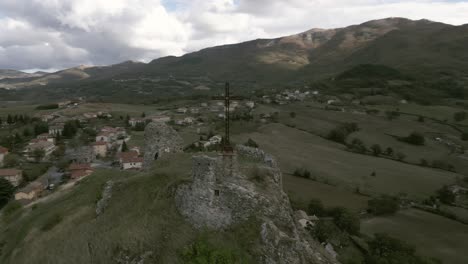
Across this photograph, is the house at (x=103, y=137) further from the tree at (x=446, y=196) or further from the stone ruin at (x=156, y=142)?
the stone ruin at (x=156, y=142)

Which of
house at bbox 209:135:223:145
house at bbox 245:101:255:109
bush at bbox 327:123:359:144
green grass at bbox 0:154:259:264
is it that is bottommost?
bush at bbox 327:123:359:144

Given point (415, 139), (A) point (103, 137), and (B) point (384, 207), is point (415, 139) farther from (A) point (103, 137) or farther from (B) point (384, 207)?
(A) point (103, 137)

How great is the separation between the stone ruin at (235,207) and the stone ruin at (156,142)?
21.5ft

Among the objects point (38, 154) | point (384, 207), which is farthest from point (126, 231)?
point (38, 154)

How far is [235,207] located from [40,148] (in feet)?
271

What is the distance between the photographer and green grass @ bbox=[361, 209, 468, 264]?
32.8 meters

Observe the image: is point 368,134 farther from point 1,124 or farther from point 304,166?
point 1,124

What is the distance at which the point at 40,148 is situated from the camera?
8212 centimetres

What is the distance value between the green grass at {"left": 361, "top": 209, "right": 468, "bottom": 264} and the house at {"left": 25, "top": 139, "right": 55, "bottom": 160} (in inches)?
2907

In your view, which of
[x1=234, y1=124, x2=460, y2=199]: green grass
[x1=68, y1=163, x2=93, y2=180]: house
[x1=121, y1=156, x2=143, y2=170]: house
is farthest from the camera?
[x1=121, y1=156, x2=143, y2=170]: house

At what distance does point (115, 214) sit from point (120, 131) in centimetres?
9056

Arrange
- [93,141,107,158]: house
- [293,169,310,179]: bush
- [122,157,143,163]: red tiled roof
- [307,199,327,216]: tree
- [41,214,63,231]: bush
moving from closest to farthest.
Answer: [41,214,63,231]: bush → [307,199,327,216]: tree → [293,169,310,179]: bush → [122,157,143,163]: red tiled roof → [93,141,107,158]: house

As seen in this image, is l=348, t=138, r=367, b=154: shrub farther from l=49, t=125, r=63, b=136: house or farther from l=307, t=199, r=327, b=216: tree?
l=49, t=125, r=63, b=136: house

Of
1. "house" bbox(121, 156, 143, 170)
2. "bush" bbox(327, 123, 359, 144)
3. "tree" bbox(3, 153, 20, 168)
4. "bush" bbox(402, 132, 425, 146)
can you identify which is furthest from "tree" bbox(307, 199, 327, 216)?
"tree" bbox(3, 153, 20, 168)
